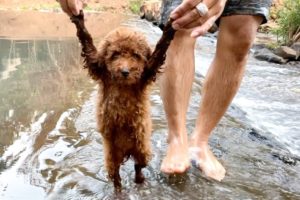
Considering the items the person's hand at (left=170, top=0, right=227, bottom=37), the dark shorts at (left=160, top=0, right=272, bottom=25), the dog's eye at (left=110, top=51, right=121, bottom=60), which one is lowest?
the dog's eye at (left=110, top=51, right=121, bottom=60)

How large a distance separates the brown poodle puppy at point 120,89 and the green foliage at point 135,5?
961 inches

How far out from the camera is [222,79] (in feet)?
11.4

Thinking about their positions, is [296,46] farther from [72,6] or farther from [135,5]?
[135,5]

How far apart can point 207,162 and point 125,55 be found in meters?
1.05

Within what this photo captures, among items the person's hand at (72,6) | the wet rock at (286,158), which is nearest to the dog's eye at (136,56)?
the person's hand at (72,6)

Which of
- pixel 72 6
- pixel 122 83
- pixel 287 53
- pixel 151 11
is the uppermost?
pixel 72 6

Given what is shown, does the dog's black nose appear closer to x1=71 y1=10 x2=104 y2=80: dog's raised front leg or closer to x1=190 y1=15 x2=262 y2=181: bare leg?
x1=71 y1=10 x2=104 y2=80: dog's raised front leg

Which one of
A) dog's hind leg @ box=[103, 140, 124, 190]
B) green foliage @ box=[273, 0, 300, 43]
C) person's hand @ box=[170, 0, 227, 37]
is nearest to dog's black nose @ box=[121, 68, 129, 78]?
person's hand @ box=[170, 0, 227, 37]

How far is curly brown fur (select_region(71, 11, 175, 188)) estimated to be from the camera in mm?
2504

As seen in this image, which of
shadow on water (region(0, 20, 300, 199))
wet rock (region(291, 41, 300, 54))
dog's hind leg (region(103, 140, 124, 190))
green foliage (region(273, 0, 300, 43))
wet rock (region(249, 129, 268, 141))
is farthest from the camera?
green foliage (region(273, 0, 300, 43))

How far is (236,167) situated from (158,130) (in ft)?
2.57

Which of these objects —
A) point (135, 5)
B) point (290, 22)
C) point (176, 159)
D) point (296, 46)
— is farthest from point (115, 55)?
point (135, 5)

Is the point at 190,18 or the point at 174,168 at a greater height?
the point at 190,18

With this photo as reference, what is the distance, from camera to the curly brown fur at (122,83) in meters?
2.50
